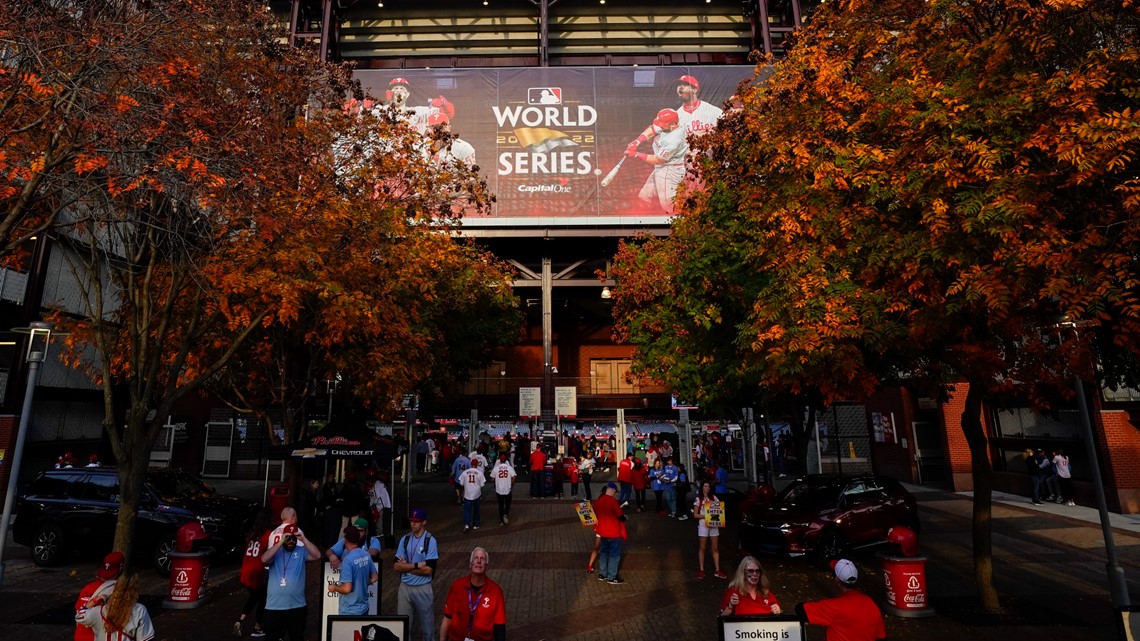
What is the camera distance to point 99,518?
38.3 ft

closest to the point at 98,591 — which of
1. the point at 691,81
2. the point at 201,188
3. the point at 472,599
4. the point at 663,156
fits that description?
the point at 472,599

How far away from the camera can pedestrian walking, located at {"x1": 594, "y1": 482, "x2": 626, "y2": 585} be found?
10125 millimetres

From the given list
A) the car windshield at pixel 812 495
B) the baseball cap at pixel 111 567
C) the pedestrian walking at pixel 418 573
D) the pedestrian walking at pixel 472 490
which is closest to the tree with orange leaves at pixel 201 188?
the pedestrian walking at pixel 472 490

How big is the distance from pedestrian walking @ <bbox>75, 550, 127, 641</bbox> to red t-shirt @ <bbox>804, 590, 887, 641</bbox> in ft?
19.2

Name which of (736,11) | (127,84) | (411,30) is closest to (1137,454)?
(127,84)

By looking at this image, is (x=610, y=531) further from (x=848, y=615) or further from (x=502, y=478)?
(x=502, y=478)

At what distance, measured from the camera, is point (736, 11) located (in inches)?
1505

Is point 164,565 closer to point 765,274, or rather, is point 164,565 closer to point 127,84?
point 127,84

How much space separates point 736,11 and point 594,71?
1230cm

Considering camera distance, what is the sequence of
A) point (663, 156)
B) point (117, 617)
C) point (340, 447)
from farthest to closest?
1. point (663, 156)
2. point (340, 447)
3. point (117, 617)

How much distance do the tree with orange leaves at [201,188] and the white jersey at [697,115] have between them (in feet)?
64.3

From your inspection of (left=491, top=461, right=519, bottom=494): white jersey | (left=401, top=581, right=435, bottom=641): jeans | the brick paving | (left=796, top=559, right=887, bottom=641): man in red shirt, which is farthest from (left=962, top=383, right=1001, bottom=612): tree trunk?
(left=491, top=461, right=519, bottom=494): white jersey

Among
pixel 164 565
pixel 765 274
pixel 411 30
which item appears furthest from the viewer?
pixel 411 30

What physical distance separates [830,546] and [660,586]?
4.04 m
